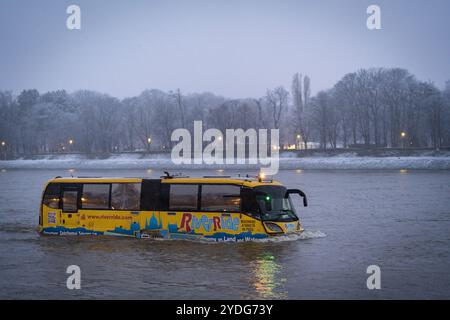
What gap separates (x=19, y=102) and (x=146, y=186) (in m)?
134

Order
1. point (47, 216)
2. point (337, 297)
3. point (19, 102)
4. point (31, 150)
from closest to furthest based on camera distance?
point (337, 297)
point (47, 216)
point (31, 150)
point (19, 102)

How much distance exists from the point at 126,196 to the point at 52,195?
2.97m

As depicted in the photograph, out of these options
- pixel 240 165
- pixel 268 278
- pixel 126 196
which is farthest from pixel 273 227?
pixel 240 165

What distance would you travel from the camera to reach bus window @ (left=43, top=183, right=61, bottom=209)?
2197 centimetres

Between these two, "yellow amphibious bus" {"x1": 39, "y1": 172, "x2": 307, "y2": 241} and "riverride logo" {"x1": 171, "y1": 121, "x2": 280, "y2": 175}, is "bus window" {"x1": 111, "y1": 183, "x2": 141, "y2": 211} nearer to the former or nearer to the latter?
"yellow amphibious bus" {"x1": 39, "y1": 172, "x2": 307, "y2": 241}

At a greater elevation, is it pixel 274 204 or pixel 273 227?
pixel 274 204

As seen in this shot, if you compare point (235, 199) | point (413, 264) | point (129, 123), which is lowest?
point (413, 264)

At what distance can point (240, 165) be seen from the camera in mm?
91500

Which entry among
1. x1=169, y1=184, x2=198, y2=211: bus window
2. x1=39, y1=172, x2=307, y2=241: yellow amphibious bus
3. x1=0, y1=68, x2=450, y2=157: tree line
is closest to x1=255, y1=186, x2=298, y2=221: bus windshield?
x1=39, y1=172, x2=307, y2=241: yellow amphibious bus

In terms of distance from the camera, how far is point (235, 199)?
64.7ft

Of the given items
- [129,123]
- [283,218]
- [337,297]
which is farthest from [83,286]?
[129,123]

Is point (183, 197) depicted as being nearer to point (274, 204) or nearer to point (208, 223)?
point (208, 223)

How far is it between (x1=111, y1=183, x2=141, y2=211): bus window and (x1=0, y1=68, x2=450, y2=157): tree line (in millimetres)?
78058
